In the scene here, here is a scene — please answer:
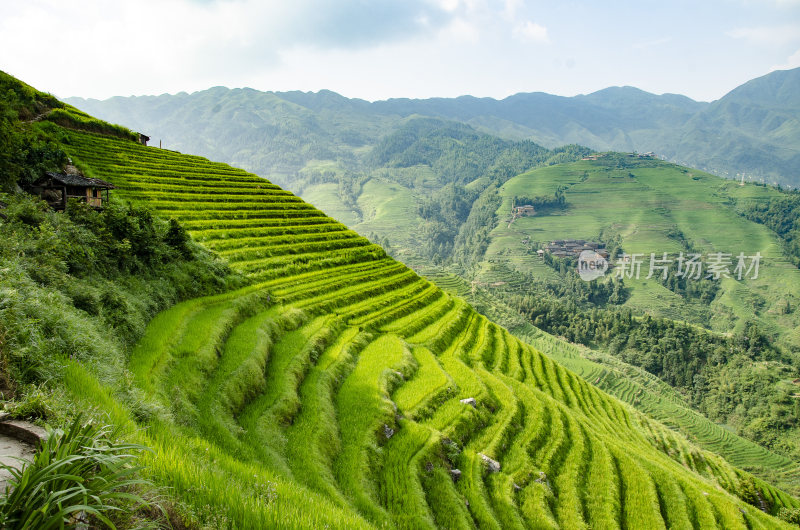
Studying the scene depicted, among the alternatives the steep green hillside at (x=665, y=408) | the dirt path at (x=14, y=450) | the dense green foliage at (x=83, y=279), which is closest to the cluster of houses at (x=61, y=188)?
the dense green foliage at (x=83, y=279)

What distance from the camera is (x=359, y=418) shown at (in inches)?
553

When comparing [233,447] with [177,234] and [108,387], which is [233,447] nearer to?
[108,387]

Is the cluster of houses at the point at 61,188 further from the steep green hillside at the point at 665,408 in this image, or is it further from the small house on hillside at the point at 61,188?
the steep green hillside at the point at 665,408

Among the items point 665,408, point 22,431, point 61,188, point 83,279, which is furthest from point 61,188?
point 665,408

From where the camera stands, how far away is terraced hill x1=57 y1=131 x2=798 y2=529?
6289 millimetres

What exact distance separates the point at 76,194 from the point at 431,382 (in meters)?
18.9

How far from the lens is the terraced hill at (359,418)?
629 cm

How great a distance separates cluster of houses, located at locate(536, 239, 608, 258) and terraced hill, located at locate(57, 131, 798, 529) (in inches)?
6553

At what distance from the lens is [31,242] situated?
11289 millimetres

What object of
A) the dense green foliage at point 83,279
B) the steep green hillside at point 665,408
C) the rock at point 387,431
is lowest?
the steep green hillside at point 665,408

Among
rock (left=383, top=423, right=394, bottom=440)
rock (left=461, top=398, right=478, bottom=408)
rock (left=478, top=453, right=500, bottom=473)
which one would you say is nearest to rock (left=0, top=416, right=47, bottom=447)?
rock (left=383, top=423, right=394, bottom=440)

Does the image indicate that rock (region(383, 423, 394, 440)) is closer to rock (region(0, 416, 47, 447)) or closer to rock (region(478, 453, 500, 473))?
rock (region(478, 453, 500, 473))

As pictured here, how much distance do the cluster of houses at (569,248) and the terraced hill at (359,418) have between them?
166 m

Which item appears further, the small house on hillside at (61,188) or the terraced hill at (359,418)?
the small house on hillside at (61,188)
